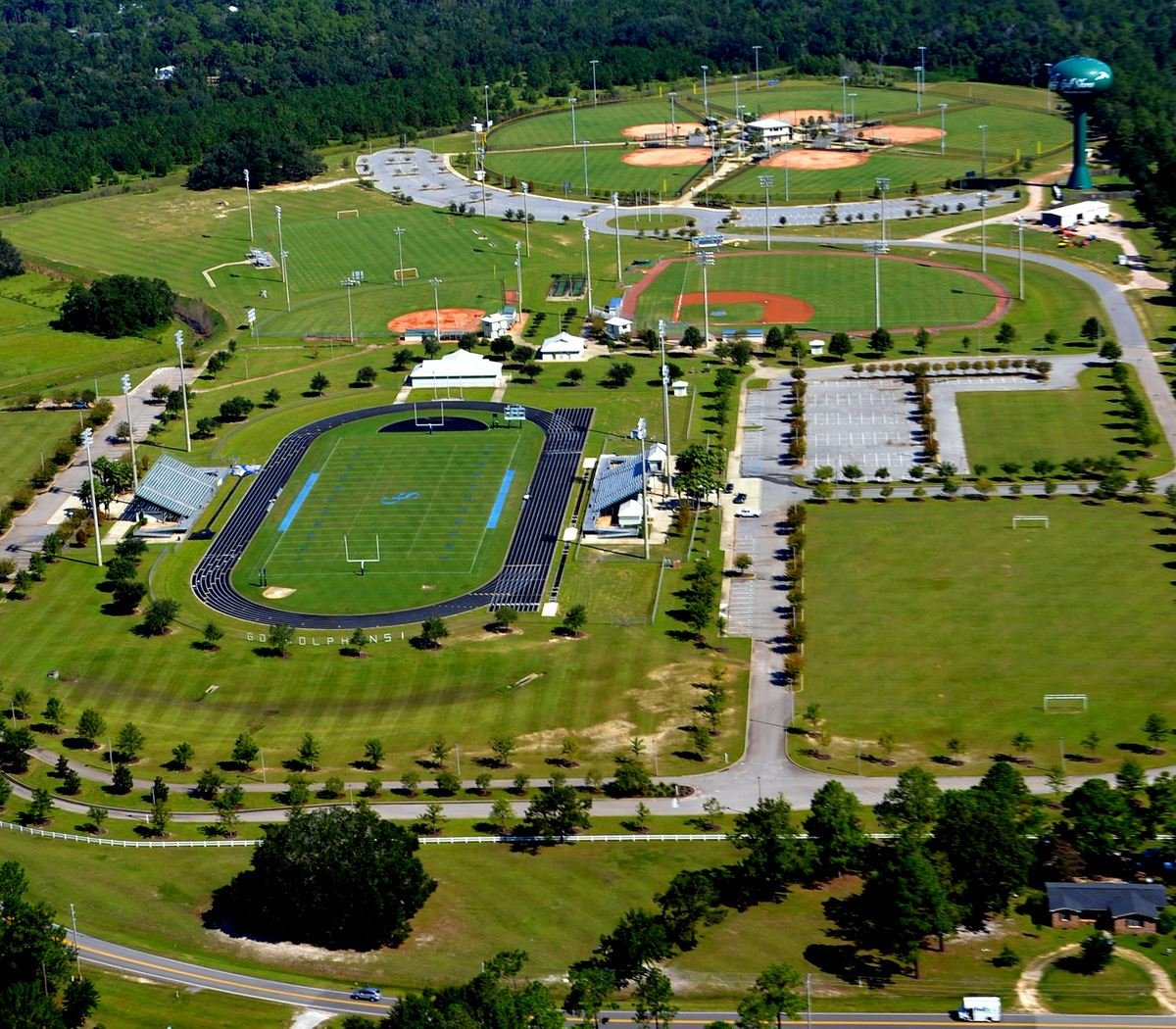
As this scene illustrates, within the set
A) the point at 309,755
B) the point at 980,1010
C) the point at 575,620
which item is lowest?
the point at 980,1010

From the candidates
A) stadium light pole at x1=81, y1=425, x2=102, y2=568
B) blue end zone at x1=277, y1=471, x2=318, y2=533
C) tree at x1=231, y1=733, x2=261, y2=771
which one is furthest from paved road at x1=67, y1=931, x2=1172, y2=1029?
blue end zone at x1=277, y1=471, x2=318, y2=533

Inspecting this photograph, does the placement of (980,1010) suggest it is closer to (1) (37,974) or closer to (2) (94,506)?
(1) (37,974)

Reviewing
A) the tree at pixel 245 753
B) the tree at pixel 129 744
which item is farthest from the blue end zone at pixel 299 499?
the tree at pixel 245 753

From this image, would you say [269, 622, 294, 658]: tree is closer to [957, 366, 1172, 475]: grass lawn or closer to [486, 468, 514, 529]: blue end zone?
[486, 468, 514, 529]: blue end zone

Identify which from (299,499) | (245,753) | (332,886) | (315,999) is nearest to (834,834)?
(332,886)

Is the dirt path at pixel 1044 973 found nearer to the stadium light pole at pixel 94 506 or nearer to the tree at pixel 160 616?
the tree at pixel 160 616

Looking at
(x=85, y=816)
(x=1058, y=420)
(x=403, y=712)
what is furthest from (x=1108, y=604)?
(x=85, y=816)
